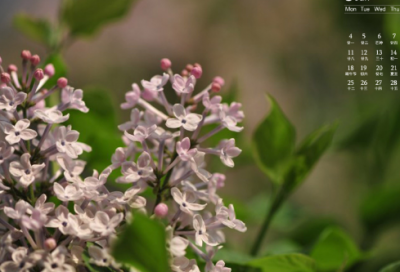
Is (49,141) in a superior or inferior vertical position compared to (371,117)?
superior

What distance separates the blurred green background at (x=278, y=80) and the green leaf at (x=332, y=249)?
0.41 feet

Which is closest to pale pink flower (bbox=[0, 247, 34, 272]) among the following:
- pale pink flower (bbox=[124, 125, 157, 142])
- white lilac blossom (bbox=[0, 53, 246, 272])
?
white lilac blossom (bbox=[0, 53, 246, 272])

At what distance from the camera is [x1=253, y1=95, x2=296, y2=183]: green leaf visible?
1.79ft

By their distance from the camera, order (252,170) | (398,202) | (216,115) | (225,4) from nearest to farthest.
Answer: (216,115) < (398,202) < (252,170) < (225,4)

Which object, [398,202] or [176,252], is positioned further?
[398,202]

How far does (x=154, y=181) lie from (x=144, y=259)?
0.08m

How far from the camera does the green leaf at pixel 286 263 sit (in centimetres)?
42

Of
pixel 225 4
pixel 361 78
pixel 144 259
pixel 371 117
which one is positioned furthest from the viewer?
pixel 225 4

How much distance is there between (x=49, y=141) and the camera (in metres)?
0.40

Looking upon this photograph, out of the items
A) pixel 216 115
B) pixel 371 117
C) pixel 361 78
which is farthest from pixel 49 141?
pixel 361 78

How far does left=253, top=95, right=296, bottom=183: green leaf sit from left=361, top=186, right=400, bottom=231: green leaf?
159 mm

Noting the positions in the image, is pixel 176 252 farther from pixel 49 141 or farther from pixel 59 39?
pixel 59 39

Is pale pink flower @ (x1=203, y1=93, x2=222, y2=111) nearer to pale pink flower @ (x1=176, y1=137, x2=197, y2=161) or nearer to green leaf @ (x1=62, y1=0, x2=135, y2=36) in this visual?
pale pink flower @ (x1=176, y1=137, x2=197, y2=161)
